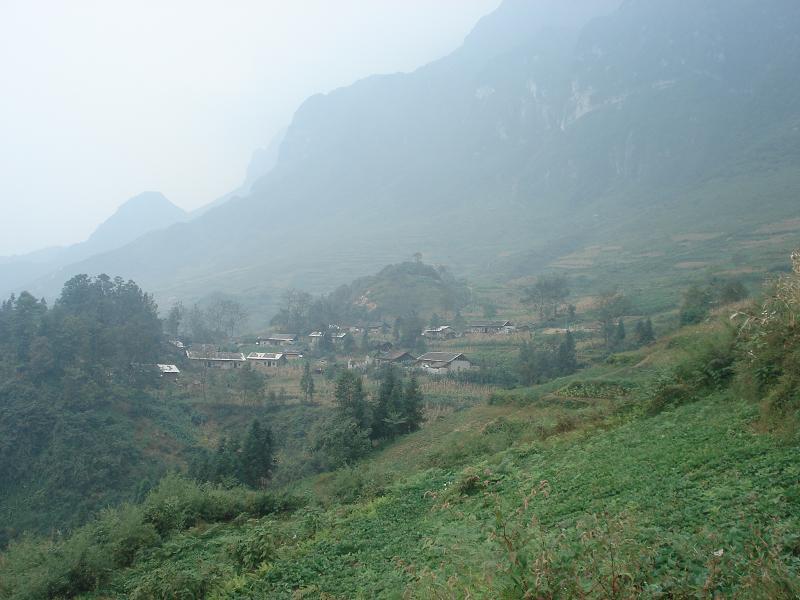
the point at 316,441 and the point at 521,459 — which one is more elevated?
the point at 521,459

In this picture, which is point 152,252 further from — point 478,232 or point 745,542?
point 745,542

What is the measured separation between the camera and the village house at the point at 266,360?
5153 centimetres

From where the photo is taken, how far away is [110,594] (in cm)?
1003

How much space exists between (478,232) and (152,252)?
100 meters

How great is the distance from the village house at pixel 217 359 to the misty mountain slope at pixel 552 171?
4663 cm

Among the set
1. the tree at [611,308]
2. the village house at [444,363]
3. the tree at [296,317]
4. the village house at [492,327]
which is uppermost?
the tree at [296,317]

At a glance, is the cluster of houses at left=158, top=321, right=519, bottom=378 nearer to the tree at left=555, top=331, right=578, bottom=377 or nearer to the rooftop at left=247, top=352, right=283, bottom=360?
the rooftop at left=247, top=352, right=283, bottom=360

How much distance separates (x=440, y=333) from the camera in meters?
58.5

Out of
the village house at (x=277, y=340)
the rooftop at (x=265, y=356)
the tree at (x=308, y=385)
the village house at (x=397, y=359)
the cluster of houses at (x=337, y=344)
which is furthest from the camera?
the village house at (x=277, y=340)

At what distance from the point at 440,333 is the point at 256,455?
36505 millimetres

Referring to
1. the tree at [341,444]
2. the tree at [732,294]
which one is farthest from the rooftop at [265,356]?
the tree at [732,294]

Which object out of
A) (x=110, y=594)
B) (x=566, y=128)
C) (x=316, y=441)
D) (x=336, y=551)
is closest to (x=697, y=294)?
(x=316, y=441)

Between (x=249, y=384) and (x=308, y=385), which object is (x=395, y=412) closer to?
(x=308, y=385)

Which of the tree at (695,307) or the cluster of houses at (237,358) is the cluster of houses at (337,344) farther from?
the tree at (695,307)
